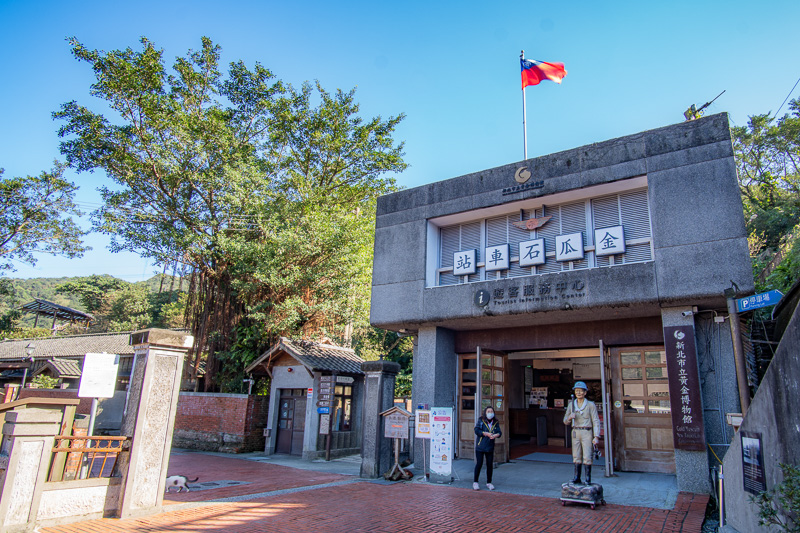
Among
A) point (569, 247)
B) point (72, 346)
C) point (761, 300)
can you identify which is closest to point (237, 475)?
point (569, 247)

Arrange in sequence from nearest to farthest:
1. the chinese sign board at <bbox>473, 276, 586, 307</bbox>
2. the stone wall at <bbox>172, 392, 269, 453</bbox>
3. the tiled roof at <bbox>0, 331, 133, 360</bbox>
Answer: the chinese sign board at <bbox>473, 276, 586, 307</bbox> < the stone wall at <bbox>172, 392, 269, 453</bbox> < the tiled roof at <bbox>0, 331, 133, 360</bbox>

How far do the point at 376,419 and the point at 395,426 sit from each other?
0.45 metres

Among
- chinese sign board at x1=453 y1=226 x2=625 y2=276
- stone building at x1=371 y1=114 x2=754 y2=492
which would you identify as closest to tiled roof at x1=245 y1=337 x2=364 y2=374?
stone building at x1=371 y1=114 x2=754 y2=492

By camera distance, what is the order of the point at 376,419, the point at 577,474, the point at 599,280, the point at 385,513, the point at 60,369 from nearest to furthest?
the point at 385,513 → the point at 577,474 → the point at 599,280 → the point at 376,419 → the point at 60,369

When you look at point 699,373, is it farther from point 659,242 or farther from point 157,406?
point 157,406

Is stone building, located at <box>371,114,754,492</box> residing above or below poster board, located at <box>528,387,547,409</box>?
above

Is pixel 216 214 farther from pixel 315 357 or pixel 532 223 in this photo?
pixel 532 223

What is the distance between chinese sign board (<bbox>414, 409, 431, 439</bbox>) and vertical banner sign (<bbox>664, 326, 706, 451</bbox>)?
434 centimetres

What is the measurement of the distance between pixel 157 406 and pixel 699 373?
28.8 feet

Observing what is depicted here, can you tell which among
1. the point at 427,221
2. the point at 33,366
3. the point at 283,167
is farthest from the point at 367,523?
the point at 33,366

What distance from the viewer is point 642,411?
31.0 feet

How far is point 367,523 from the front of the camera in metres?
6.13

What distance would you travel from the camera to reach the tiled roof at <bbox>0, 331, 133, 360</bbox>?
2419cm

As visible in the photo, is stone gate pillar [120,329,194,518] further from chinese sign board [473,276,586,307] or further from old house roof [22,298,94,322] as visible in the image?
old house roof [22,298,94,322]
